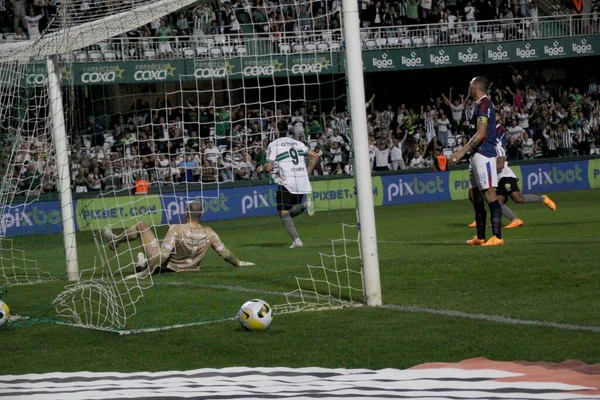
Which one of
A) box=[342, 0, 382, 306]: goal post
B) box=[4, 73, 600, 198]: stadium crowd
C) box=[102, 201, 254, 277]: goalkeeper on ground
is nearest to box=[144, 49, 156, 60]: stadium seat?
box=[4, 73, 600, 198]: stadium crowd

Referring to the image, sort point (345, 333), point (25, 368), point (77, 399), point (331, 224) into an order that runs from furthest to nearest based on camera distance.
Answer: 1. point (331, 224)
2. point (345, 333)
3. point (25, 368)
4. point (77, 399)

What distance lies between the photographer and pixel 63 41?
11.8 metres

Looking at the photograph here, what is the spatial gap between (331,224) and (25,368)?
14318mm

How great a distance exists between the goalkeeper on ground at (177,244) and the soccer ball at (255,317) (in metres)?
4.03

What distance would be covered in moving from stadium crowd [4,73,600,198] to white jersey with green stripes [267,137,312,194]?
0.41 m

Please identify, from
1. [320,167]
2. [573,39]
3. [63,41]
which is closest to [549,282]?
[63,41]

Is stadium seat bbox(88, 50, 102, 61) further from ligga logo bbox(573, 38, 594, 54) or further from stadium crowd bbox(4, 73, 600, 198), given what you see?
ligga logo bbox(573, 38, 594, 54)

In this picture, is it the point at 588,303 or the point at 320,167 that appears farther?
the point at 320,167

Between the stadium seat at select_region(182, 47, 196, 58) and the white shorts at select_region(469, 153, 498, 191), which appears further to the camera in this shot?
the stadium seat at select_region(182, 47, 196, 58)

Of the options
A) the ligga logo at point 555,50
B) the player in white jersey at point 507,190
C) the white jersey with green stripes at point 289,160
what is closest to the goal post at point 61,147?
the white jersey with green stripes at point 289,160

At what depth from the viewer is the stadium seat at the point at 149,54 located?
86.8ft

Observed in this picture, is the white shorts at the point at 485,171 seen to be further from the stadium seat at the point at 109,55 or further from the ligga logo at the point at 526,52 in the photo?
the ligga logo at the point at 526,52

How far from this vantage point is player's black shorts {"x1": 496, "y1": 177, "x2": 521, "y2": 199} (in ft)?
52.6

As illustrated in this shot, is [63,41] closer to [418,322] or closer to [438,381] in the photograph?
[418,322]
